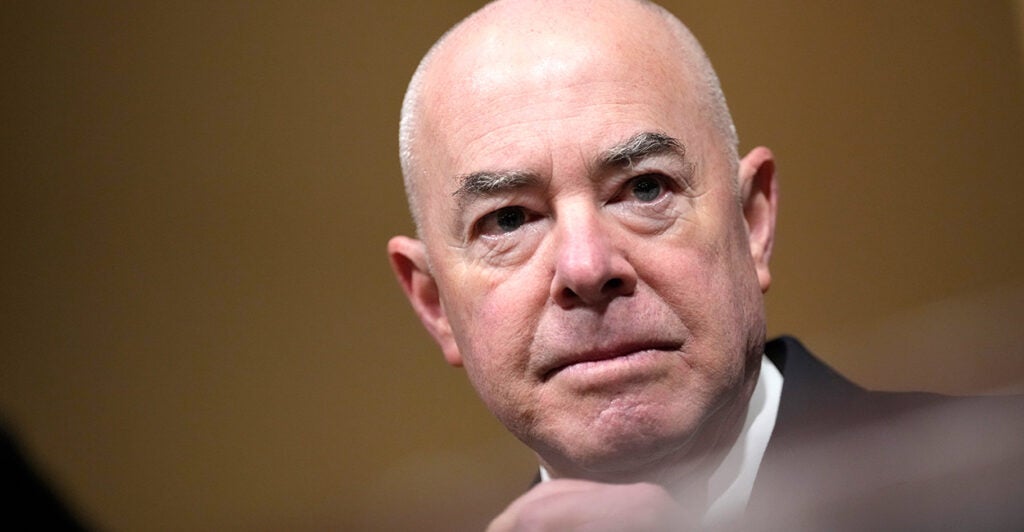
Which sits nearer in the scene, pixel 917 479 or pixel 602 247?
pixel 917 479

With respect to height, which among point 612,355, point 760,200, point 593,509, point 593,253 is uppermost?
point 760,200

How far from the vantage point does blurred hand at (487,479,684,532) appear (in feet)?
3.82

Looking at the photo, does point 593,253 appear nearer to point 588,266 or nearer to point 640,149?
point 588,266

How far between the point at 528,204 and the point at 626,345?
20cm

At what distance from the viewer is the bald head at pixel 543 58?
154 cm

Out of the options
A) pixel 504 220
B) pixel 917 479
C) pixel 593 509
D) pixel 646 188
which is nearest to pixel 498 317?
pixel 504 220

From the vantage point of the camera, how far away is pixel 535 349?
148 centimetres

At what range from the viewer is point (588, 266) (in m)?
1.40

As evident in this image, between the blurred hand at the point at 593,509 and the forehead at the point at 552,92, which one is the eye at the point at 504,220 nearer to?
the forehead at the point at 552,92

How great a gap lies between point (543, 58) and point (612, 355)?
36cm

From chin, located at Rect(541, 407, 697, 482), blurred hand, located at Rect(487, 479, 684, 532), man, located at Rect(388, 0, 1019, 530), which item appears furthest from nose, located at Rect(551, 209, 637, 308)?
blurred hand, located at Rect(487, 479, 684, 532)

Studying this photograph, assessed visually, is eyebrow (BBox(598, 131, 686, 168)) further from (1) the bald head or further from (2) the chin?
(2) the chin

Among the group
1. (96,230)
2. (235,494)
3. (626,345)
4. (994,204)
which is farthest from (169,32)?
(994,204)

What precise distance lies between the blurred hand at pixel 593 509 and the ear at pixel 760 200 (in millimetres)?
522
